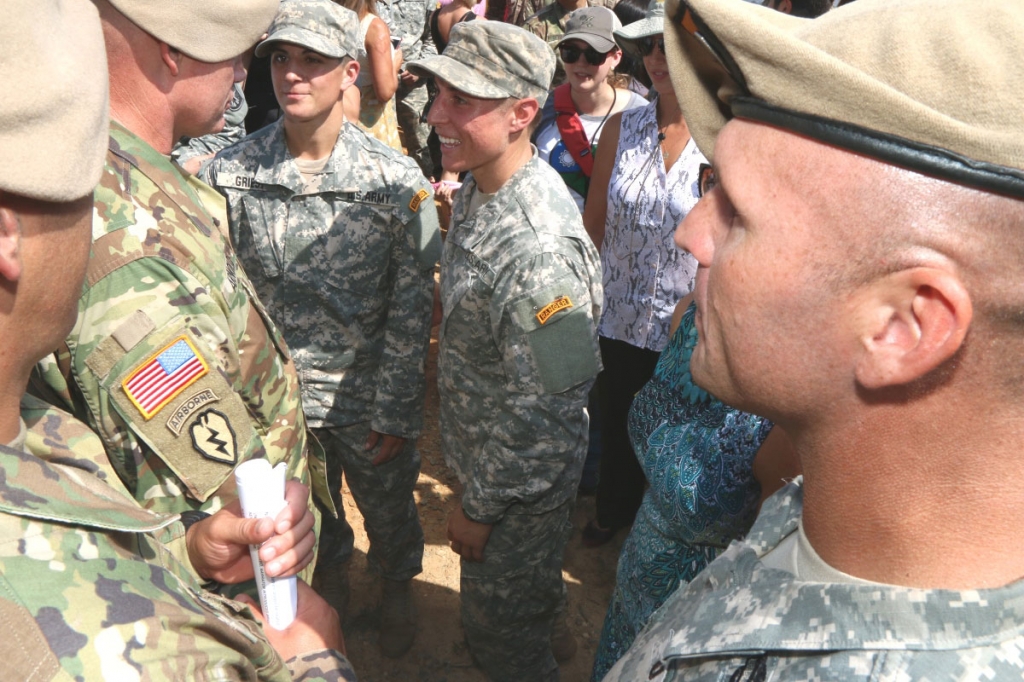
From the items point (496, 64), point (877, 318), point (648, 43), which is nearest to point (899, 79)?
point (877, 318)

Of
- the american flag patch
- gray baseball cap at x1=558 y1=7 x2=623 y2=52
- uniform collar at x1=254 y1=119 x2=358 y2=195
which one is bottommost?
gray baseball cap at x1=558 y1=7 x2=623 y2=52

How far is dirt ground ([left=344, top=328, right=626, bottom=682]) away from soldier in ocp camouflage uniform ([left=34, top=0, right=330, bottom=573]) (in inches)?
70.9

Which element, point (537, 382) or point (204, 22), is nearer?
point (204, 22)

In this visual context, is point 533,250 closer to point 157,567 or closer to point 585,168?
point 157,567

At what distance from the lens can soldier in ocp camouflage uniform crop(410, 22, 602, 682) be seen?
2.51m

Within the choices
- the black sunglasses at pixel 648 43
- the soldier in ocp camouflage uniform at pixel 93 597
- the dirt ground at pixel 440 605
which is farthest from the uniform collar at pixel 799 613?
the black sunglasses at pixel 648 43

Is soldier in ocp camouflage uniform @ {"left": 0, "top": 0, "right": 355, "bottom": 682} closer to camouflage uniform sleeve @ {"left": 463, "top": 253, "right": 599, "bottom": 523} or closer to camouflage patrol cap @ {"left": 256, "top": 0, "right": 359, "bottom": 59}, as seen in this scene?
camouflage uniform sleeve @ {"left": 463, "top": 253, "right": 599, "bottom": 523}

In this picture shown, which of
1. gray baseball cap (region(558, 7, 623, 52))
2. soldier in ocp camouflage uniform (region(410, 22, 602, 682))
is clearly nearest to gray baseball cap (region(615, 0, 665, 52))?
gray baseball cap (region(558, 7, 623, 52))

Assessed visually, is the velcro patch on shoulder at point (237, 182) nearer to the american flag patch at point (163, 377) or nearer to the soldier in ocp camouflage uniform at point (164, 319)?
→ the soldier in ocp camouflage uniform at point (164, 319)

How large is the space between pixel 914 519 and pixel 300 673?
108 cm

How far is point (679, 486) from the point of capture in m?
1.77

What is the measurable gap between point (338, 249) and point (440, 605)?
6.06 ft

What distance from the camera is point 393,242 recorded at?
3221 mm

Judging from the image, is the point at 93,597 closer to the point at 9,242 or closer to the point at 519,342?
the point at 9,242
